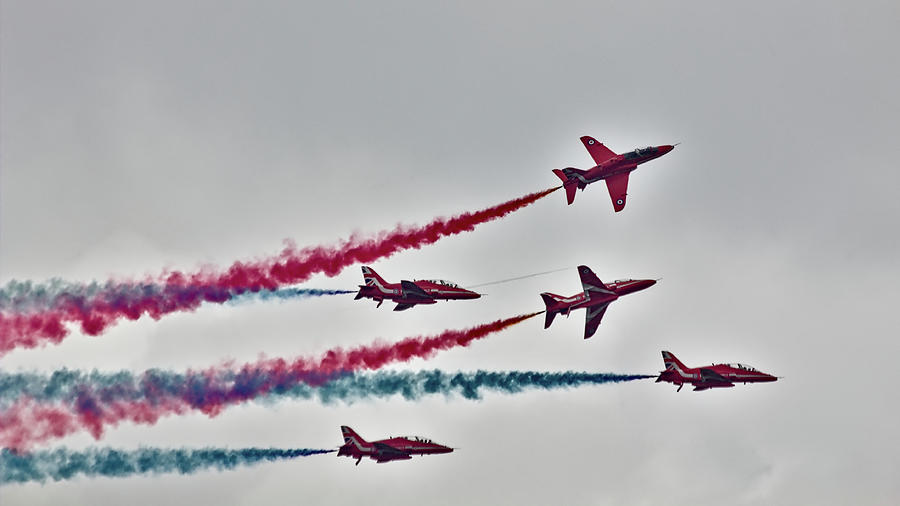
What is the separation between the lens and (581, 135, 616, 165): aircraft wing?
107m

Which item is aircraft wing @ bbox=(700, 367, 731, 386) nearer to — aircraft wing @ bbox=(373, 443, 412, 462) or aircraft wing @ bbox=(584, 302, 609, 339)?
aircraft wing @ bbox=(584, 302, 609, 339)

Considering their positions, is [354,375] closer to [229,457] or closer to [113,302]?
[229,457]

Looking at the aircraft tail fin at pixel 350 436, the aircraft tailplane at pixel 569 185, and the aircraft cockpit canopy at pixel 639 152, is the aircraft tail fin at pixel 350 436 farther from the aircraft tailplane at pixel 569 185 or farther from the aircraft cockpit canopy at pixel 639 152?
the aircraft cockpit canopy at pixel 639 152

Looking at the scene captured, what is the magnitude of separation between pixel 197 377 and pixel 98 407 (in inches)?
291

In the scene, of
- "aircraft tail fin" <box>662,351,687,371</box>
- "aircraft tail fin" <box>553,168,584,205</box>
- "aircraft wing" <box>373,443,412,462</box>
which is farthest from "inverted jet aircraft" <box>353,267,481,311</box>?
"aircraft tail fin" <box>662,351,687,371</box>

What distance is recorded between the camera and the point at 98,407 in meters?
87.8

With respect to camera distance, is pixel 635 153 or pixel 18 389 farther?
pixel 635 153

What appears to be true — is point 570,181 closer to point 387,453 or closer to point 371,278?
point 371,278

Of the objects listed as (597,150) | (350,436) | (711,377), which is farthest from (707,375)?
(350,436)

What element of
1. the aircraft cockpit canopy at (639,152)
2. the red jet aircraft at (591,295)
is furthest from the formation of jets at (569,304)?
the aircraft cockpit canopy at (639,152)

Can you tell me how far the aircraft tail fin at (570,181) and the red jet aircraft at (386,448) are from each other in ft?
73.8

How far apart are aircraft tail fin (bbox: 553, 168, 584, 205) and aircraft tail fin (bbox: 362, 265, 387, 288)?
16929 mm

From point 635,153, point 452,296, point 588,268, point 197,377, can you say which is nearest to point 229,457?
point 197,377

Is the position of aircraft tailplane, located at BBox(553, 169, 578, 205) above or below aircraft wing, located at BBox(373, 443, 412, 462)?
above
